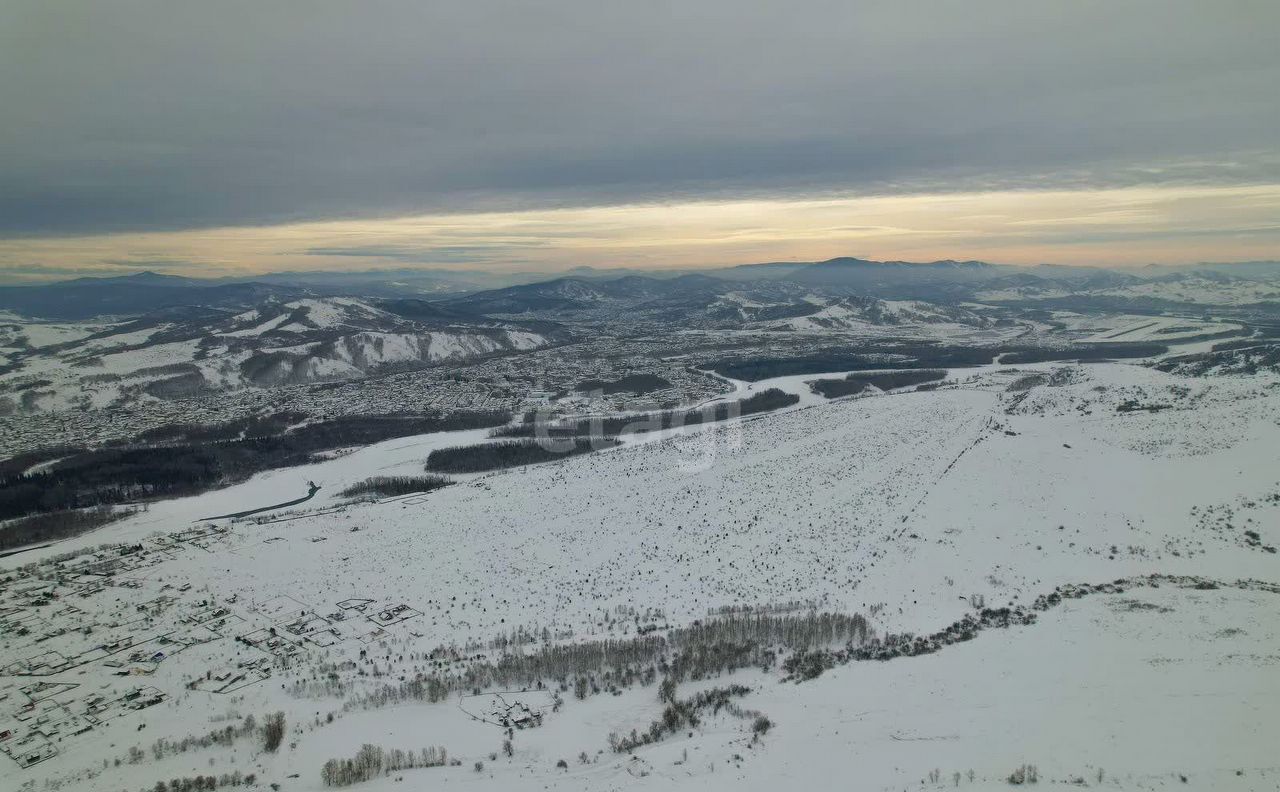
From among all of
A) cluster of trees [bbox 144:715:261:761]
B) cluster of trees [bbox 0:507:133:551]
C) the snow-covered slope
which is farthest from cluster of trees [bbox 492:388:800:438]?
the snow-covered slope

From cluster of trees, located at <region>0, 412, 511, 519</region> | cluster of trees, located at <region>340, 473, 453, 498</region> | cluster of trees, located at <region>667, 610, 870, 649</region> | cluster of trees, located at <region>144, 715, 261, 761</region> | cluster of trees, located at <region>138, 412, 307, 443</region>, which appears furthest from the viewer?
cluster of trees, located at <region>138, 412, 307, 443</region>

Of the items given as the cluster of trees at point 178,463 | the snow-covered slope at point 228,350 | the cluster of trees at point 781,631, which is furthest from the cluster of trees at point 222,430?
the cluster of trees at point 781,631

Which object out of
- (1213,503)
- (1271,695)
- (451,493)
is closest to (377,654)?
(451,493)

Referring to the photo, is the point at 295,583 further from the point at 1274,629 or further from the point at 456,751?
the point at 1274,629

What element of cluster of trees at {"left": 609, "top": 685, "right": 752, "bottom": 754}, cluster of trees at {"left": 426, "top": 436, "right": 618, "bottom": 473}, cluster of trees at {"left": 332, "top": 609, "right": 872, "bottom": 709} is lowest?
Answer: cluster of trees at {"left": 426, "top": 436, "right": 618, "bottom": 473}

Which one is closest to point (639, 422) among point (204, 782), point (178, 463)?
point (178, 463)

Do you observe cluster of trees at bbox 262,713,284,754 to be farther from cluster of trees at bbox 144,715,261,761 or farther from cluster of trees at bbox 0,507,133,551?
cluster of trees at bbox 0,507,133,551

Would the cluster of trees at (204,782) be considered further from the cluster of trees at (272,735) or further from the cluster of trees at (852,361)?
the cluster of trees at (852,361)
